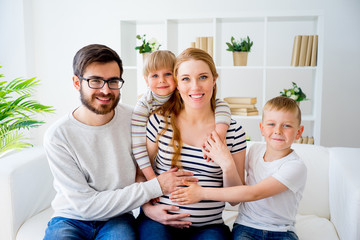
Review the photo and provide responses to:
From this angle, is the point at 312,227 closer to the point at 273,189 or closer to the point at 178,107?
the point at 273,189

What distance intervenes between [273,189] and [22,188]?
49.2 inches

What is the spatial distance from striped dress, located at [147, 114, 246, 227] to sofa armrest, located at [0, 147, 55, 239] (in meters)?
0.72

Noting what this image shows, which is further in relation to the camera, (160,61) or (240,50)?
(240,50)

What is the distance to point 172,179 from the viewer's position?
1.58 metres

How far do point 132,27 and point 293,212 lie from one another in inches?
109


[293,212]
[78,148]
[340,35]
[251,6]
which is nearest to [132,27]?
[251,6]

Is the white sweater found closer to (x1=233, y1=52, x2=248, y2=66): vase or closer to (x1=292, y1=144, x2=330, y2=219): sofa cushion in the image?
(x1=292, y1=144, x2=330, y2=219): sofa cushion

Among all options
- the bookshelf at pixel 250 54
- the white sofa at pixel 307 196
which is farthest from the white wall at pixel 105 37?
the white sofa at pixel 307 196

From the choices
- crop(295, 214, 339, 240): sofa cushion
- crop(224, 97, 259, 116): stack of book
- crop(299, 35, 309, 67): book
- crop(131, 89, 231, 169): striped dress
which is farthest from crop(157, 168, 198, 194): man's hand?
crop(299, 35, 309, 67): book

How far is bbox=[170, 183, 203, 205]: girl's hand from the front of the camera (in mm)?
1545

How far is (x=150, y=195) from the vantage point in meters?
1.58

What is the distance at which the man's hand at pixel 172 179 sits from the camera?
5.15ft

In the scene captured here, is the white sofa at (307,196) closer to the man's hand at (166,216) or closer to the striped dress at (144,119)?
the man's hand at (166,216)

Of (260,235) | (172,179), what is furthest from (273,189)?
(172,179)
